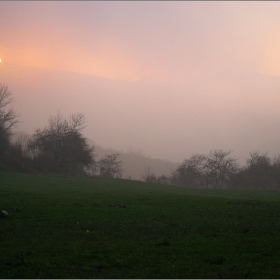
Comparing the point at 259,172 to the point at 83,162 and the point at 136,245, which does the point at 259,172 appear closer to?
the point at 83,162

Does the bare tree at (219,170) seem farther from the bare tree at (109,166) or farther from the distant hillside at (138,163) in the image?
the distant hillside at (138,163)

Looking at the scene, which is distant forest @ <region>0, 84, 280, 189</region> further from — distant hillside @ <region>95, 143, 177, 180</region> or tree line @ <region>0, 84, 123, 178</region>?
distant hillside @ <region>95, 143, 177, 180</region>

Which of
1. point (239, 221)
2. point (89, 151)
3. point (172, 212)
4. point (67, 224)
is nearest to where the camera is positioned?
point (67, 224)

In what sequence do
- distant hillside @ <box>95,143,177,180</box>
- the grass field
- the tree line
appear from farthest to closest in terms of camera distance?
distant hillside @ <box>95,143,177,180</box>
the tree line
the grass field

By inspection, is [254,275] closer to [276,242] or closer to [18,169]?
[276,242]

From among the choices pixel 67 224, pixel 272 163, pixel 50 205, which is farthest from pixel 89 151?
pixel 67 224

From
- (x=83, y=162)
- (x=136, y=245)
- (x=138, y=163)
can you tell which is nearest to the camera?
(x=136, y=245)

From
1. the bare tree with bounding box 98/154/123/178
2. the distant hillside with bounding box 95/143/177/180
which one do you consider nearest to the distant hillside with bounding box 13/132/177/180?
the distant hillside with bounding box 95/143/177/180

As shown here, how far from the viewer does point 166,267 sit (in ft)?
33.1

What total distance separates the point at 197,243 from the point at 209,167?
81266 millimetres

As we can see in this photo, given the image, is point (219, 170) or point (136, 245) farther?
point (219, 170)

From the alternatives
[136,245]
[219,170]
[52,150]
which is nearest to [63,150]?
[52,150]

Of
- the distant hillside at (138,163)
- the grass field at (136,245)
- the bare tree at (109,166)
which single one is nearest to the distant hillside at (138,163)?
the distant hillside at (138,163)

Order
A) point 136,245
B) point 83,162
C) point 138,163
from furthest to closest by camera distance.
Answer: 1. point 138,163
2. point 83,162
3. point 136,245
